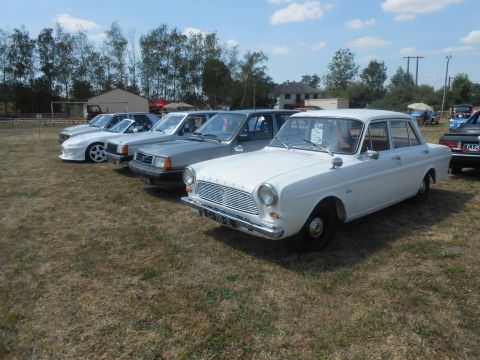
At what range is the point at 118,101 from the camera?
54125mm

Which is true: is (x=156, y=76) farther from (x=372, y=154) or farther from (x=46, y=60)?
(x=372, y=154)

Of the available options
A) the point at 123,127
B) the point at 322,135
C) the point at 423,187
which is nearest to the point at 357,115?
the point at 322,135

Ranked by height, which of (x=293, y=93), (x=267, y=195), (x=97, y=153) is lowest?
(x=97, y=153)

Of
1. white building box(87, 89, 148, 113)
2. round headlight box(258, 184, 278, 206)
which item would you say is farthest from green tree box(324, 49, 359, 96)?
round headlight box(258, 184, 278, 206)

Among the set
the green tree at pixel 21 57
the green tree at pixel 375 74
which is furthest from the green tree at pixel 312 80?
the green tree at pixel 21 57

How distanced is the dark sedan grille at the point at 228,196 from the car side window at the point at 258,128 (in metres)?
2.82

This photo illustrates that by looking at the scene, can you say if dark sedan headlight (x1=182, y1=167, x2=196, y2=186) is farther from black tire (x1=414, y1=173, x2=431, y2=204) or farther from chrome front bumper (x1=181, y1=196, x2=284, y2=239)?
black tire (x1=414, y1=173, x2=431, y2=204)

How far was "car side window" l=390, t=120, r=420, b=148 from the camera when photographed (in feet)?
19.3

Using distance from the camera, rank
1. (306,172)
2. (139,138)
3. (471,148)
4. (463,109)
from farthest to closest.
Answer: (463,109) → (139,138) → (471,148) → (306,172)

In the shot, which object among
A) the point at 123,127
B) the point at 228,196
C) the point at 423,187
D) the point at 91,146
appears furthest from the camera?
the point at 123,127

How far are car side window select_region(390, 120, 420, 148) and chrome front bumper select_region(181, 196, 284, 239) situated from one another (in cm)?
286

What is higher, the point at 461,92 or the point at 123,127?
the point at 461,92

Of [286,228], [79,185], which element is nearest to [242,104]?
[79,185]

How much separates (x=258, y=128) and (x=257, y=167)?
3.16 meters
